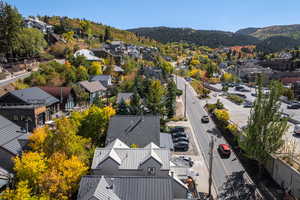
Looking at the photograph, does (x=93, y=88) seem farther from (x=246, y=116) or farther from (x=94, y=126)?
(x=246, y=116)

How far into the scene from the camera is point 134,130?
32.7 m

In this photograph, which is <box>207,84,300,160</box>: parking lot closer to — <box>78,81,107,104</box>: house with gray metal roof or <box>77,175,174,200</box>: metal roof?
<box>77,175,174,200</box>: metal roof

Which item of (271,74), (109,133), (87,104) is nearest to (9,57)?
(87,104)

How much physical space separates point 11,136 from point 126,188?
1614 cm

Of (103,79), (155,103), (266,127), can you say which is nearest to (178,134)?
(155,103)

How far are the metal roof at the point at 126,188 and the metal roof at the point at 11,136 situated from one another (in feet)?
34.1

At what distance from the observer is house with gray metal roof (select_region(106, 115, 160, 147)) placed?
3158cm

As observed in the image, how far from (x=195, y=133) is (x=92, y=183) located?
89.4 ft

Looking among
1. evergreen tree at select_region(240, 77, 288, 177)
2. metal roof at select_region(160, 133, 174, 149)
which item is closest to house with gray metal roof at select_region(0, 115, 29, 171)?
metal roof at select_region(160, 133, 174, 149)

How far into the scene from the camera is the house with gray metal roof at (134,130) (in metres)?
31.6

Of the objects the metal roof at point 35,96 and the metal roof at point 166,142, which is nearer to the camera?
the metal roof at point 166,142

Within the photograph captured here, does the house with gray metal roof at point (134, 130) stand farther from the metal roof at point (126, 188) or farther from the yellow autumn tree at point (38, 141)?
the metal roof at point (126, 188)

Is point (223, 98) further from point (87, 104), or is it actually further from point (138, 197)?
point (138, 197)

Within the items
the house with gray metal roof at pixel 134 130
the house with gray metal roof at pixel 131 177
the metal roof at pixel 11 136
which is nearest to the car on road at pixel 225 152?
→ the house with gray metal roof at pixel 134 130
